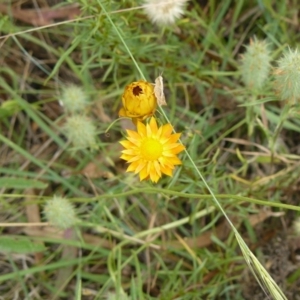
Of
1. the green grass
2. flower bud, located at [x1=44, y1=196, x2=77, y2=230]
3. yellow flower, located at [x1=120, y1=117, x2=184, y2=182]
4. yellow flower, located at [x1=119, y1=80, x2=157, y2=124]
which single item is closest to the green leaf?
the green grass

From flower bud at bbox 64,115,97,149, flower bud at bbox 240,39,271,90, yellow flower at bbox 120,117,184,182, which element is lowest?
flower bud at bbox 64,115,97,149

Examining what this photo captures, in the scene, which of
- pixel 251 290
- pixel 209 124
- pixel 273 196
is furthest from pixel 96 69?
pixel 251 290

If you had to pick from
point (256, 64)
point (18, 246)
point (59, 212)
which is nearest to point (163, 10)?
point (256, 64)

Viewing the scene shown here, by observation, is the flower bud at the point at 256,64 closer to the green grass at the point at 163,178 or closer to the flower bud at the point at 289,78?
the green grass at the point at 163,178

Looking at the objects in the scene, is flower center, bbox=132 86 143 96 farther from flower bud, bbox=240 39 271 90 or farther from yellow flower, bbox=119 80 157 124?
flower bud, bbox=240 39 271 90

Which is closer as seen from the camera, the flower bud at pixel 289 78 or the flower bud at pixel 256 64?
the flower bud at pixel 289 78

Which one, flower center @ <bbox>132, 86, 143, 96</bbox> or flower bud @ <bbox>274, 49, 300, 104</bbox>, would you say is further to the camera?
flower bud @ <bbox>274, 49, 300, 104</bbox>

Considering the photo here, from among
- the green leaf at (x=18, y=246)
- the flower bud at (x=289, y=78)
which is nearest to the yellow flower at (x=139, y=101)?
the flower bud at (x=289, y=78)

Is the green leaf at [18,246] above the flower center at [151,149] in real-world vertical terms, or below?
below
